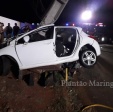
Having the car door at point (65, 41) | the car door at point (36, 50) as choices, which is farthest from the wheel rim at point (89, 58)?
the car door at point (36, 50)

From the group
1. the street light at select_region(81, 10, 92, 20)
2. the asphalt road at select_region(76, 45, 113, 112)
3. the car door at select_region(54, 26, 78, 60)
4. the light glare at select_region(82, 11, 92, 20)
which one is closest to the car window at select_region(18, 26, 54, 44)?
the car door at select_region(54, 26, 78, 60)

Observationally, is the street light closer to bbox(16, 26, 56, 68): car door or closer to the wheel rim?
the wheel rim

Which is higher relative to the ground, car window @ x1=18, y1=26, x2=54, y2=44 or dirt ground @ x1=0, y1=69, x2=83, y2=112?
car window @ x1=18, y1=26, x2=54, y2=44

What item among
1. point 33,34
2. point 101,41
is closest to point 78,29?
point 33,34

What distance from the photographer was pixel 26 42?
272 inches

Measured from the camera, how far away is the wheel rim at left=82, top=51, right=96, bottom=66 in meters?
7.64

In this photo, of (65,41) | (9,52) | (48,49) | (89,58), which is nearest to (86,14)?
(65,41)

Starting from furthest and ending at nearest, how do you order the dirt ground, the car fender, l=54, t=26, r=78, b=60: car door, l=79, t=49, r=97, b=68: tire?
l=79, t=49, r=97, b=68: tire → l=54, t=26, r=78, b=60: car door → the car fender → the dirt ground

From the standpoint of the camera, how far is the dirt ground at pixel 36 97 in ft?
20.4

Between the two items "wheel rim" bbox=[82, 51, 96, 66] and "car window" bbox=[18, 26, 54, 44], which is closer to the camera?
"car window" bbox=[18, 26, 54, 44]

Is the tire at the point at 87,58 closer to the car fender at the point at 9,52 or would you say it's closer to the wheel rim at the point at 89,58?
the wheel rim at the point at 89,58

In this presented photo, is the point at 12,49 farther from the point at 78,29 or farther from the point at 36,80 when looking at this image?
the point at 78,29

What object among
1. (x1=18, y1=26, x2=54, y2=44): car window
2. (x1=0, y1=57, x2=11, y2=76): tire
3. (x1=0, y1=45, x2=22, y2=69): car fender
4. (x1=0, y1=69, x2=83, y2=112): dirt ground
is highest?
(x1=18, y1=26, x2=54, y2=44): car window

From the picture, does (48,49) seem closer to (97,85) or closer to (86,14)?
(97,85)
